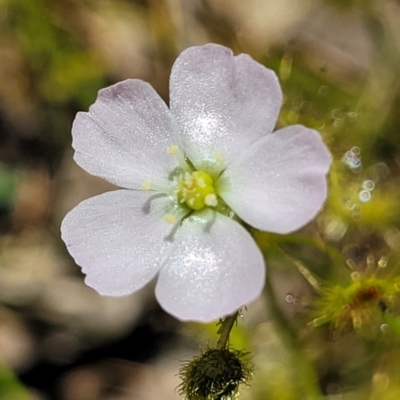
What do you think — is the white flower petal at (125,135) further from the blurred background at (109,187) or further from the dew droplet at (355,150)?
the dew droplet at (355,150)

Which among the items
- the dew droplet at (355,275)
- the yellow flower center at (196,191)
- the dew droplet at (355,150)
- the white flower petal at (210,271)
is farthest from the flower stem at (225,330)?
the dew droplet at (355,150)

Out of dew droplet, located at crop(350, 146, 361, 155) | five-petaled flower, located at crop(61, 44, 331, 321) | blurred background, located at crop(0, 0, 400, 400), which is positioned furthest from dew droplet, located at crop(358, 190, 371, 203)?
five-petaled flower, located at crop(61, 44, 331, 321)

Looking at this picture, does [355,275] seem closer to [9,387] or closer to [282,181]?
[282,181]

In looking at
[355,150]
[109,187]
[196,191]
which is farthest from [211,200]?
[109,187]

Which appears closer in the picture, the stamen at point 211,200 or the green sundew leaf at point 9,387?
the stamen at point 211,200

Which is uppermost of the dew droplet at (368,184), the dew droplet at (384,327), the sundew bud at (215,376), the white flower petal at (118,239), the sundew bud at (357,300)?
the white flower petal at (118,239)

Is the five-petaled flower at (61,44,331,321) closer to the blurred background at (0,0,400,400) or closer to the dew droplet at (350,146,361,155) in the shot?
the blurred background at (0,0,400,400)

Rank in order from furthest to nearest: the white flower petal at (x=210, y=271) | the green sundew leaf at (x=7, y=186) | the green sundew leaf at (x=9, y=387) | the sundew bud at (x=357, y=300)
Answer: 1. the green sundew leaf at (x=7, y=186)
2. the green sundew leaf at (x=9, y=387)
3. the sundew bud at (x=357, y=300)
4. the white flower petal at (x=210, y=271)

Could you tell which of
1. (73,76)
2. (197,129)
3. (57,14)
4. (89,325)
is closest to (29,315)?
(89,325)

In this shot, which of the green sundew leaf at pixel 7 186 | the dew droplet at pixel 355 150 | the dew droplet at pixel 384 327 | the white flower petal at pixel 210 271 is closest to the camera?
the white flower petal at pixel 210 271
